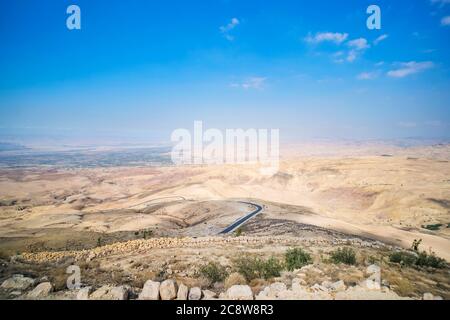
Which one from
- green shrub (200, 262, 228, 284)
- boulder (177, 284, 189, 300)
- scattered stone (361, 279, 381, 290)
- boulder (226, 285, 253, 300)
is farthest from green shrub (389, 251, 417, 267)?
boulder (177, 284, 189, 300)

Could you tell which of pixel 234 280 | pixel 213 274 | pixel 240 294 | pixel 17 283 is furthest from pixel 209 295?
pixel 17 283

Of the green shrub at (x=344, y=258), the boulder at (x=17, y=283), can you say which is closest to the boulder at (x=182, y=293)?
the boulder at (x=17, y=283)

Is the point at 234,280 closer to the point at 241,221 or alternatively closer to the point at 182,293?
the point at 182,293

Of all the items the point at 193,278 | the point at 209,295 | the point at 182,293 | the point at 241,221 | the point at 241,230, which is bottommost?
the point at 241,221

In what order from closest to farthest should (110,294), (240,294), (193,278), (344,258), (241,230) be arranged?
1. (110,294)
2. (240,294)
3. (193,278)
4. (344,258)
5. (241,230)
